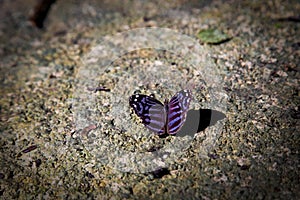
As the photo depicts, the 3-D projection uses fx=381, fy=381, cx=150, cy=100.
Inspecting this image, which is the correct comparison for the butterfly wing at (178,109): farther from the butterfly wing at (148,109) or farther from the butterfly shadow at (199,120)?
the butterfly shadow at (199,120)

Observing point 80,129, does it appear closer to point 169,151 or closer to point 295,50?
point 169,151

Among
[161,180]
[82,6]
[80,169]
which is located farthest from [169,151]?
[82,6]

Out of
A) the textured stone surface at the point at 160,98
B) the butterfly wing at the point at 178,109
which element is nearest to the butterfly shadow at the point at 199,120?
the textured stone surface at the point at 160,98

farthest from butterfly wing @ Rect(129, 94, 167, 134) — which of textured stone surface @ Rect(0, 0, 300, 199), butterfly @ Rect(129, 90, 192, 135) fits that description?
textured stone surface @ Rect(0, 0, 300, 199)

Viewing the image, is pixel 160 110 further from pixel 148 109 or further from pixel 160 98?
pixel 160 98

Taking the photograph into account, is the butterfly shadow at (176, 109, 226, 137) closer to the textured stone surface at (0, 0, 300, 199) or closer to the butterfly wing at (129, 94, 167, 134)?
the textured stone surface at (0, 0, 300, 199)

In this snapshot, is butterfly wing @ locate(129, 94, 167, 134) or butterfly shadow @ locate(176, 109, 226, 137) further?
butterfly shadow @ locate(176, 109, 226, 137)
